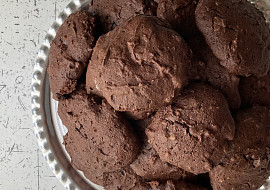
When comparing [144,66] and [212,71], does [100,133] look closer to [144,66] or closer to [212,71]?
[144,66]

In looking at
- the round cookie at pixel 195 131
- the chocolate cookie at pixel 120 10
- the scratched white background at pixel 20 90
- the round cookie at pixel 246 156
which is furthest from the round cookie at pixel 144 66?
the scratched white background at pixel 20 90

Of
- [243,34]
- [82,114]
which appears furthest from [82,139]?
[243,34]

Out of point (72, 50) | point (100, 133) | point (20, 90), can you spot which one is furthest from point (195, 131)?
point (20, 90)

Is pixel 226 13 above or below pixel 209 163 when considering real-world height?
above

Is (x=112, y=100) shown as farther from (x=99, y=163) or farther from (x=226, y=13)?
(x=226, y=13)

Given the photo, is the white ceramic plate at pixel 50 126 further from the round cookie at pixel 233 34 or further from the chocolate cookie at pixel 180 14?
the round cookie at pixel 233 34
